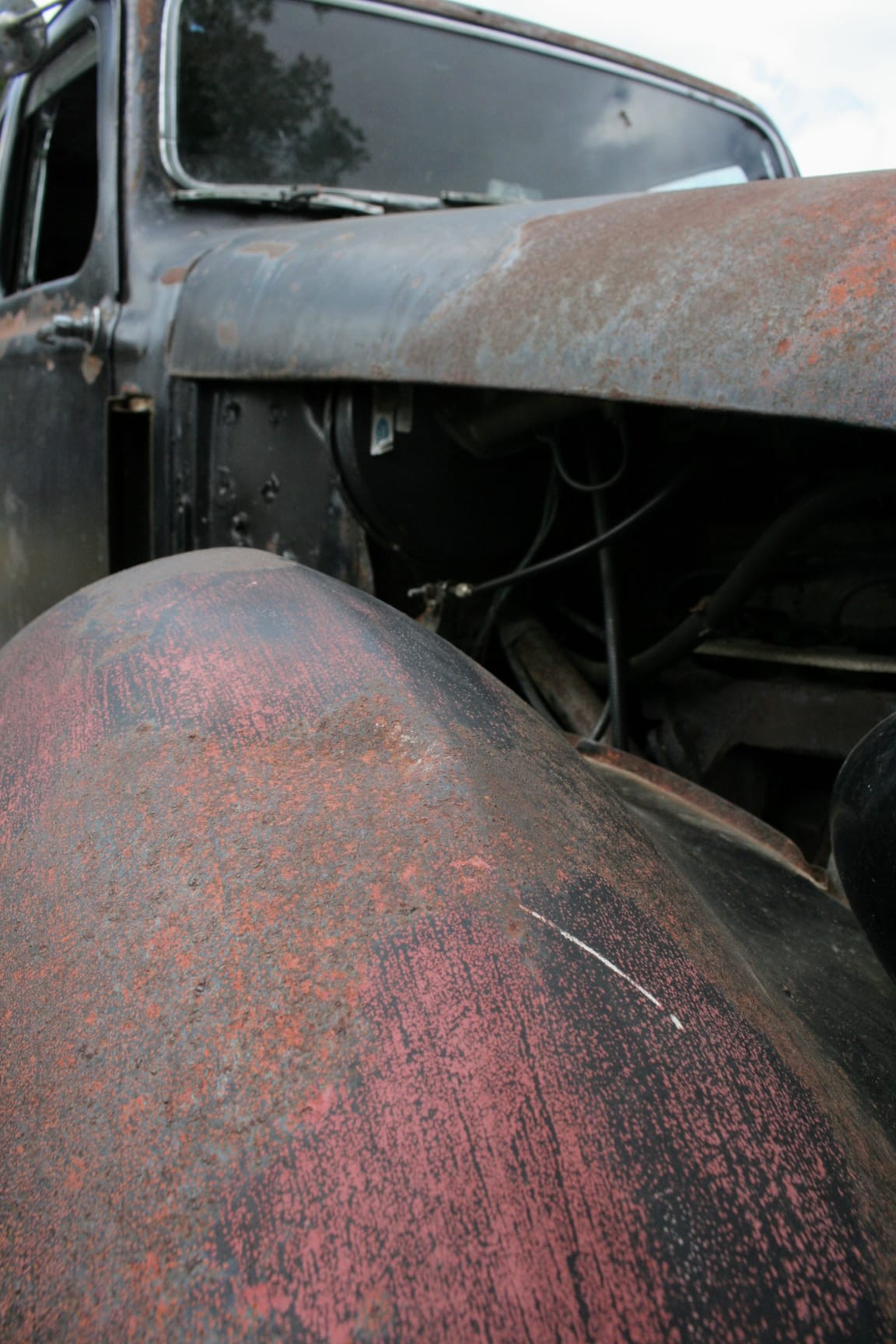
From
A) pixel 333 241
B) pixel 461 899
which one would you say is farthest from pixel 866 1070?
pixel 333 241

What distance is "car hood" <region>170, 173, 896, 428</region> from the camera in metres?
0.86

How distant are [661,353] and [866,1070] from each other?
0.64 metres

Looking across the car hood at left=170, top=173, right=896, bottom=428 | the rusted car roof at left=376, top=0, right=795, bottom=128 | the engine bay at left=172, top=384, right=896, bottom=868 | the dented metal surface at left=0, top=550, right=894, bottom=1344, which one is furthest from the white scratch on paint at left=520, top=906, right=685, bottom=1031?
the rusted car roof at left=376, top=0, right=795, bottom=128

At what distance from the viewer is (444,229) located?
1.45m

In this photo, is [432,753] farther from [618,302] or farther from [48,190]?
[48,190]

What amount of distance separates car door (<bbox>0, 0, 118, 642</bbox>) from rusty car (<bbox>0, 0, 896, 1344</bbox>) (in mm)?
27

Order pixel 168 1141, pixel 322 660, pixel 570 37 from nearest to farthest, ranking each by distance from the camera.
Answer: pixel 168 1141
pixel 322 660
pixel 570 37

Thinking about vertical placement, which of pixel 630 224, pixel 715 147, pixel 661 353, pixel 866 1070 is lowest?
pixel 866 1070

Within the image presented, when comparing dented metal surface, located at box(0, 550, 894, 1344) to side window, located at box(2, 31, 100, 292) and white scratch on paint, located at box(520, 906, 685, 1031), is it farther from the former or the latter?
side window, located at box(2, 31, 100, 292)

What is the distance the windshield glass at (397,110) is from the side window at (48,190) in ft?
1.54

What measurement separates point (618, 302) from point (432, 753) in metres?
0.54

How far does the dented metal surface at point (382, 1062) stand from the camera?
0.50m

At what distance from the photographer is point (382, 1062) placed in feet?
1.84

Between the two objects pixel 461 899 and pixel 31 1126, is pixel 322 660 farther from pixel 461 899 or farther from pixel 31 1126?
pixel 31 1126
